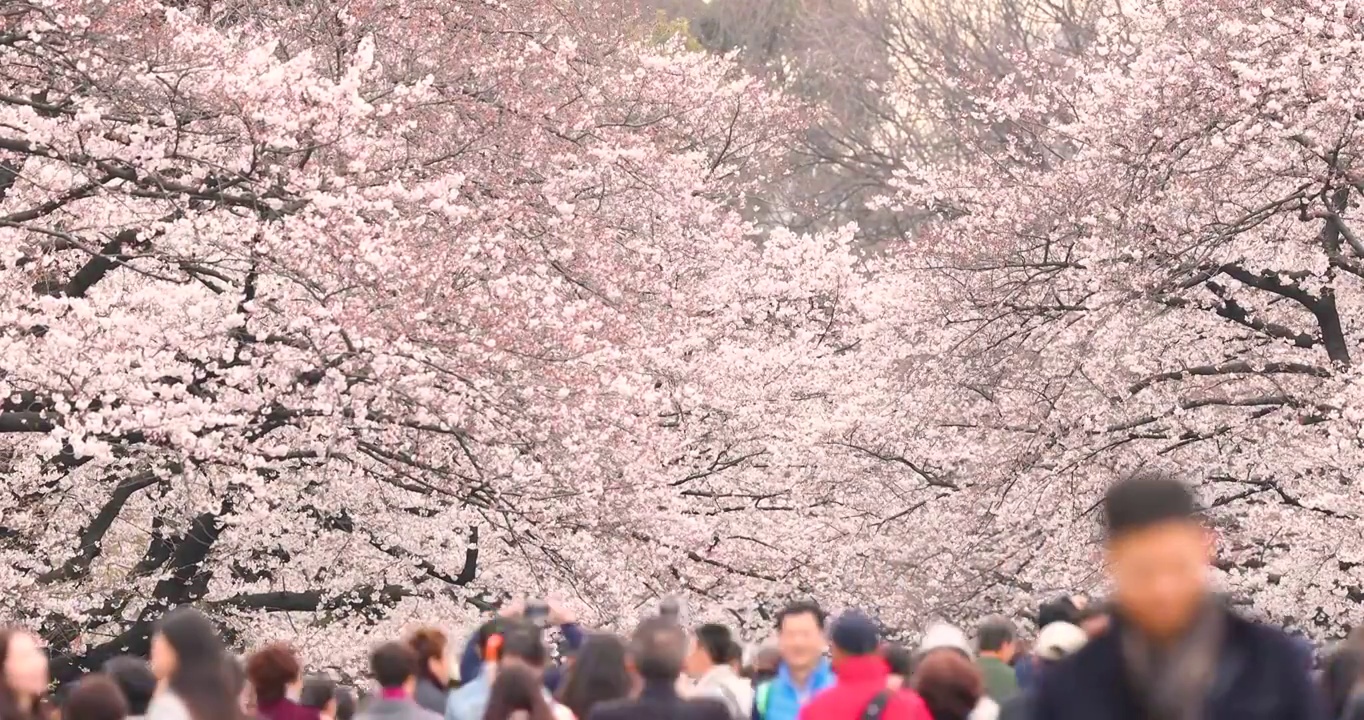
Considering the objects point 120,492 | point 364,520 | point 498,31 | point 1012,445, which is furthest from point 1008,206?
point 120,492

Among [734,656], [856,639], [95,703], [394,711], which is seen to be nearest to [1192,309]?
[734,656]

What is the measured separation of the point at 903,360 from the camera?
21.0 m

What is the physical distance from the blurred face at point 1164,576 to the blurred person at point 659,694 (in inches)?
99.6

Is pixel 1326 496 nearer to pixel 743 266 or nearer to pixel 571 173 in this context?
pixel 571 173

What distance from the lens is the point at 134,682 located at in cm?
605

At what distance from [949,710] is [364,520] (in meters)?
A: 11.0

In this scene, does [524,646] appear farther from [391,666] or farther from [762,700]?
[762,700]

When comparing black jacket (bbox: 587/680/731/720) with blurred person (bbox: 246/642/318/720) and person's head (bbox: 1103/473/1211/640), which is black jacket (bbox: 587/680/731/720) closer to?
blurred person (bbox: 246/642/318/720)

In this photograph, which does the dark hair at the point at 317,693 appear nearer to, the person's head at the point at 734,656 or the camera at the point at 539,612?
the camera at the point at 539,612

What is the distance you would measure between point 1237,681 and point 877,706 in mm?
2904

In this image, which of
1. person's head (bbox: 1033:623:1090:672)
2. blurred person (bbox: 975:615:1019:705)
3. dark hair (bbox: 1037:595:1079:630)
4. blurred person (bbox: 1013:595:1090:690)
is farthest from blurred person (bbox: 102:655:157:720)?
dark hair (bbox: 1037:595:1079:630)

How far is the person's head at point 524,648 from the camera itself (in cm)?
612

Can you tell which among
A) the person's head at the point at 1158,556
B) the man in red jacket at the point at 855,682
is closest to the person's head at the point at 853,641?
the man in red jacket at the point at 855,682

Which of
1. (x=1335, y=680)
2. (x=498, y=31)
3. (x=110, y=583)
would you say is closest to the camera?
(x=1335, y=680)
